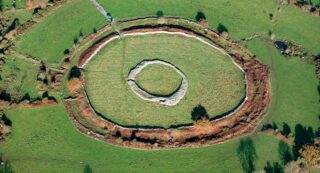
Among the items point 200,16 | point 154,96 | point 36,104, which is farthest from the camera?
point 200,16

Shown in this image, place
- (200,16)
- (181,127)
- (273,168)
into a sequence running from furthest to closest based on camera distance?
1. (200,16)
2. (181,127)
3. (273,168)

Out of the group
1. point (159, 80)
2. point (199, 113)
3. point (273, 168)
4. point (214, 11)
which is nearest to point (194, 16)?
point (214, 11)

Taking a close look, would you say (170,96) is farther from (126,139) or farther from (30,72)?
(30,72)

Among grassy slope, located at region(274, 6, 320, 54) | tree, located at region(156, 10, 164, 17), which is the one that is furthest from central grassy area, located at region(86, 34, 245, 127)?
grassy slope, located at region(274, 6, 320, 54)

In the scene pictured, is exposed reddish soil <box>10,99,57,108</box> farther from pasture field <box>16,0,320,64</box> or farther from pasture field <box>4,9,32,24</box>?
pasture field <box>4,9,32,24</box>

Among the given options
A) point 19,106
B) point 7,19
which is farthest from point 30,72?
point 7,19

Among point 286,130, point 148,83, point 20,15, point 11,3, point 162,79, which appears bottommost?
point 286,130

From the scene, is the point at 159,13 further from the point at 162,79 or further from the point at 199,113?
the point at 199,113
